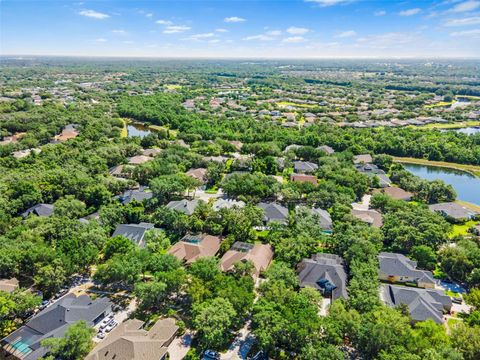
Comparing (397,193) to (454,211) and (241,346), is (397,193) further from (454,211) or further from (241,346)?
(241,346)

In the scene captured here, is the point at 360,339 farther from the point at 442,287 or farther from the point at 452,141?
the point at 452,141

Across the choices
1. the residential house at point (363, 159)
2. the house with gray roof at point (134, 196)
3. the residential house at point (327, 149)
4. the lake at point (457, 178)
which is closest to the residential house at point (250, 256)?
the house with gray roof at point (134, 196)

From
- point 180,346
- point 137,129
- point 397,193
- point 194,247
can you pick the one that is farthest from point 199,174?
point 137,129

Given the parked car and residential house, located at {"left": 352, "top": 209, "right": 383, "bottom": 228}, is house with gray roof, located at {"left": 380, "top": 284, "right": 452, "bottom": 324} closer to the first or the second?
residential house, located at {"left": 352, "top": 209, "right": 383, "bottom": 228}

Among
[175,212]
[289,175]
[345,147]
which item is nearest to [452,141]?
[345,147]

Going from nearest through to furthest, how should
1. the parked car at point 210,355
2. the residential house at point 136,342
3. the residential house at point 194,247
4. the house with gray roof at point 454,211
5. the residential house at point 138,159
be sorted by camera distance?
1. the residential house at point 136,342
2. the parked car at point 210,355
3. the residential house at point 194,247
4. the house with gray roof at point 454,211
5. the residential house at point 138,159

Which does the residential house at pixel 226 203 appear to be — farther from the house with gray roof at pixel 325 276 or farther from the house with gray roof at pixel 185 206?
the house with gray roof at pixel 325 276
